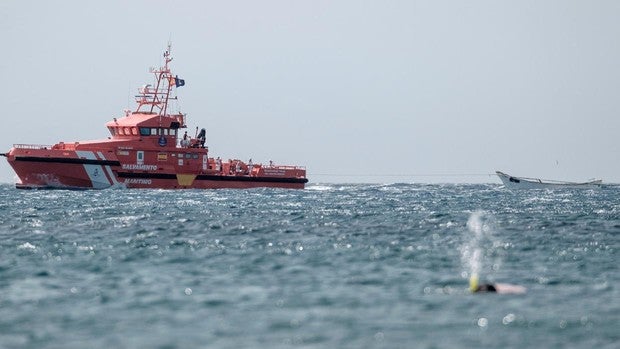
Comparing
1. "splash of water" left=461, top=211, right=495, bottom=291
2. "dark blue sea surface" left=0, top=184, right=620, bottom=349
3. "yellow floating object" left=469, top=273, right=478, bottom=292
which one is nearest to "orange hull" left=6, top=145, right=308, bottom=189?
"dark blue sea surface" left=0, top=184, right=620, bottom=349

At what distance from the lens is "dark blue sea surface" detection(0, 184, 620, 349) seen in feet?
61.3

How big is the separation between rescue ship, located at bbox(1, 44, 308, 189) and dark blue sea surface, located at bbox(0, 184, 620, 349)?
3799 centimetres

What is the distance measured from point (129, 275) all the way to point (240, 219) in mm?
22671

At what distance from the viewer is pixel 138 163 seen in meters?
88.2

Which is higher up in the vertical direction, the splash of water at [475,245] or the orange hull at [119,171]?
the orange hull at [119,171]

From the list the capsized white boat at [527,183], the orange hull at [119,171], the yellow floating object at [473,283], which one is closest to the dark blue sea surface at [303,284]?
the yellow floating object at [473,283]

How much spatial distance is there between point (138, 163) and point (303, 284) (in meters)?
65.1

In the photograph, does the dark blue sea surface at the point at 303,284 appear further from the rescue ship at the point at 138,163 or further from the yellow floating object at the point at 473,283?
the rescue ship at the point at 138,163

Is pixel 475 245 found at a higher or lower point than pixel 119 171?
lower

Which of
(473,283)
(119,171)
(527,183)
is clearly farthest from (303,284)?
(527,183)

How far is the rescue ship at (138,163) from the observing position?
84750mm

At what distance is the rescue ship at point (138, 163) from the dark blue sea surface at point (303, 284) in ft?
125

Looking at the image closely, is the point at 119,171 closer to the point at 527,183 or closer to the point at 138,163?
the point at 138,163

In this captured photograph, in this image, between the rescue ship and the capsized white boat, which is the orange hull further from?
Answer: the capsized white boat
